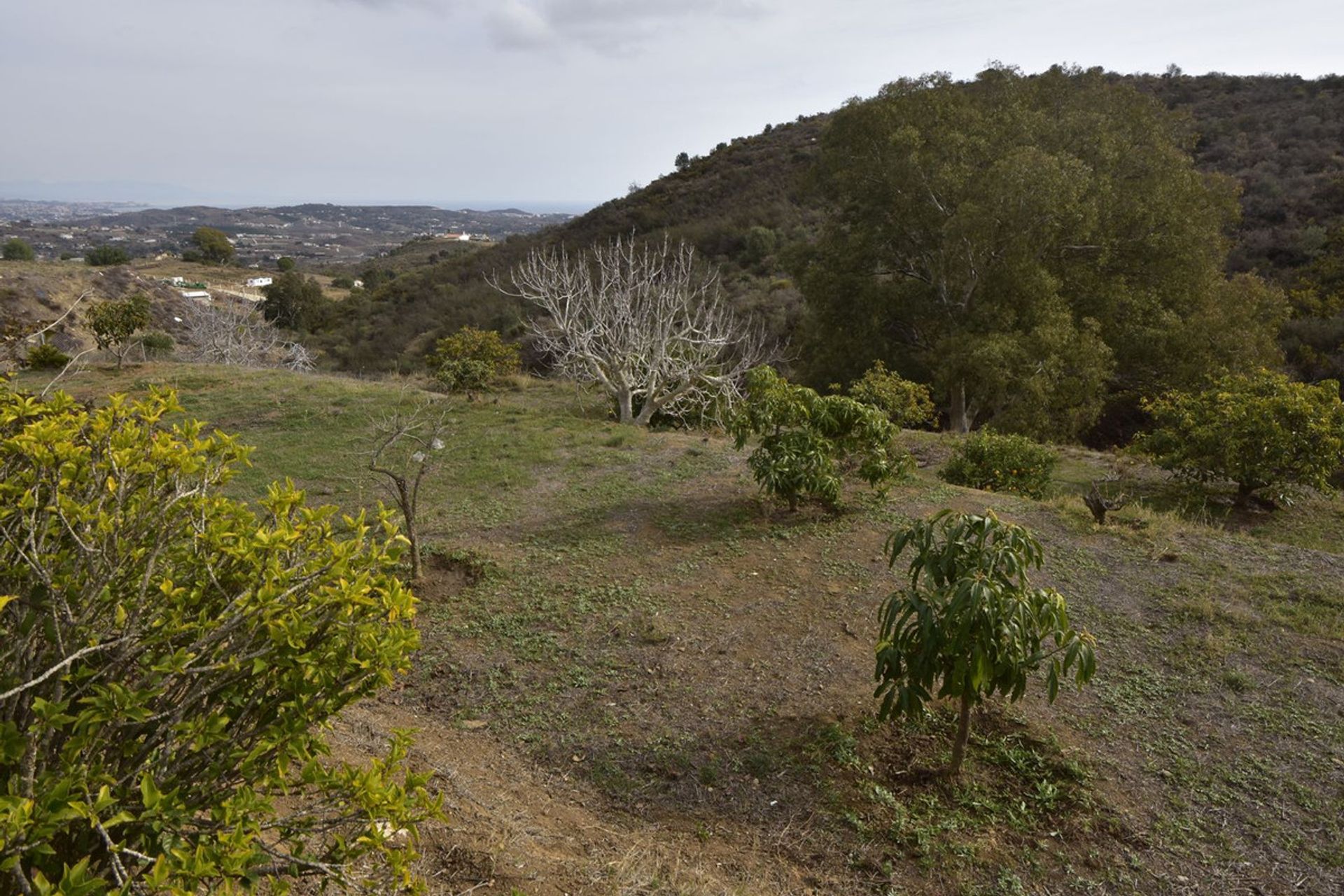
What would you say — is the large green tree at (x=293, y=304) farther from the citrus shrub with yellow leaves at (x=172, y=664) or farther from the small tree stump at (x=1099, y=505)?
the citrus shrub with yellow leaves at (x=172, y=664)

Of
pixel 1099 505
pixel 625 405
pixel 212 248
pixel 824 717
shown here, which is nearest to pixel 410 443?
pixel 625 405

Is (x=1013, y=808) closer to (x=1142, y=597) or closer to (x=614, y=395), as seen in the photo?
(x=1142, y=597)

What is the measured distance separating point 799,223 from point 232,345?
20998 mm

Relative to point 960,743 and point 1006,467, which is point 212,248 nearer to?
point 1006,467

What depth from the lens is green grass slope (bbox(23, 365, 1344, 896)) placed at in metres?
3.07

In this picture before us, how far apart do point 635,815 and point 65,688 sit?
7.51 ft

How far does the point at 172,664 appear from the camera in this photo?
1.72 metres

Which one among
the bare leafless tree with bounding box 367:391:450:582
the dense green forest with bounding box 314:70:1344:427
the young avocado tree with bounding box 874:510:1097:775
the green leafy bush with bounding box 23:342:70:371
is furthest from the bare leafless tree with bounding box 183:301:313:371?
the young avocado tree with bounding box 874:510:1097:775

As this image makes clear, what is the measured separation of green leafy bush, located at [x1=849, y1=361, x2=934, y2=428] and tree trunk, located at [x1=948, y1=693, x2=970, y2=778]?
730 centimetres

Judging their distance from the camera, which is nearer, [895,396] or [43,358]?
[895,396]

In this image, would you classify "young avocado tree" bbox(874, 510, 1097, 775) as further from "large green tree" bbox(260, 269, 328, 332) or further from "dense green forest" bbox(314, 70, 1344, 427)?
"large green tree" bbox(260, 269, 328, 332)

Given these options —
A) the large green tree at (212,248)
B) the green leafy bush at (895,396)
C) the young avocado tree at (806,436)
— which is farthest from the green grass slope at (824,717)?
the large green tree at (212,248)

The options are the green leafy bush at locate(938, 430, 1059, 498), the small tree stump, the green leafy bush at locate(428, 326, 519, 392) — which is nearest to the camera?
the small tree stump

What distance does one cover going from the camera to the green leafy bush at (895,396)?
1081cm
